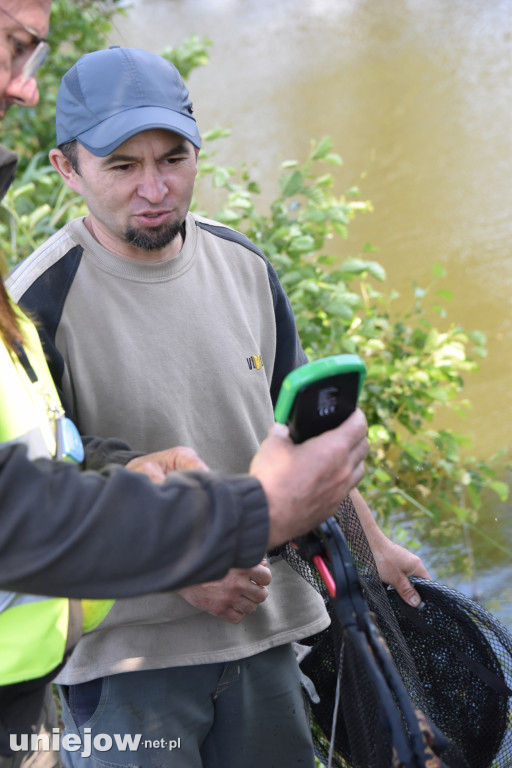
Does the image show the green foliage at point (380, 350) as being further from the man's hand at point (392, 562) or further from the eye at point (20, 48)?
the eye at point (20, 48)

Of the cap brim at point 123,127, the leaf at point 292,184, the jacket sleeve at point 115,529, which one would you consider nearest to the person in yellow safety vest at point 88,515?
the jacket sleeve at point 115,529

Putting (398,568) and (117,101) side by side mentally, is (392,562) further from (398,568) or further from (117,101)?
(117,101)

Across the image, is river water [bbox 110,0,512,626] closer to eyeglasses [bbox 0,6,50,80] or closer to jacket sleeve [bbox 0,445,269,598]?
jacket sleeve [bbox 0,445,269,598]

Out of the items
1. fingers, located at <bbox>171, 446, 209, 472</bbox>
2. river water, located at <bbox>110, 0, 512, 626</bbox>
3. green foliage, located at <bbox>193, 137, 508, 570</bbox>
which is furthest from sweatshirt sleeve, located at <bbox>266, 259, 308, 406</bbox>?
river water, located at <bbox>110, 0, 512, 626</bbox>

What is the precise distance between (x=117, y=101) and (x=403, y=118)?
5744mm

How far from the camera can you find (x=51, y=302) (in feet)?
6.18

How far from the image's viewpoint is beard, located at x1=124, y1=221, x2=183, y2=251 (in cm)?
196

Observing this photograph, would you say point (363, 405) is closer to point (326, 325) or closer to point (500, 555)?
point (326, 325)

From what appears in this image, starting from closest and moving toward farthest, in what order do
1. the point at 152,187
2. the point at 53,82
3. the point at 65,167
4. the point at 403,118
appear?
the point at 152,187
the point at 65,167
the point at 53,82
the point at 403,118

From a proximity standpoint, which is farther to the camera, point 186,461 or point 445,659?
point 445,659

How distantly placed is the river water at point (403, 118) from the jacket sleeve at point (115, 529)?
2497mm

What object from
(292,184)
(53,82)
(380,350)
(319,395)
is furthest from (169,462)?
(53,82)

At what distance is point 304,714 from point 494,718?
0.47 m

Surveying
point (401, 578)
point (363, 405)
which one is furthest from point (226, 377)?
point (363, 405)
